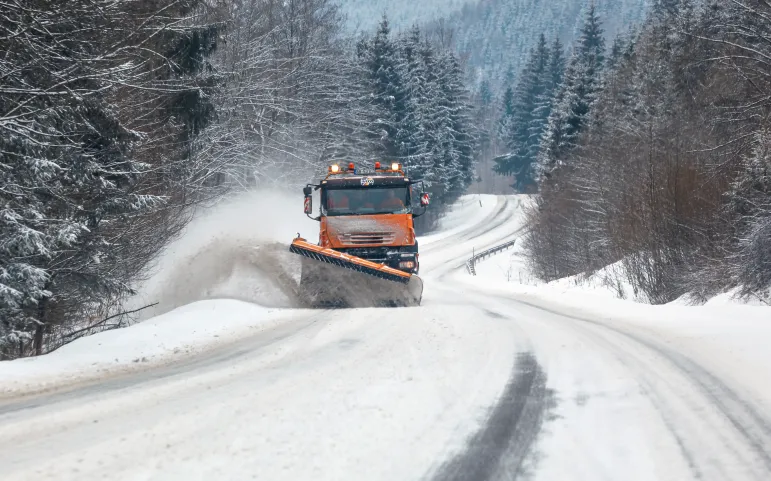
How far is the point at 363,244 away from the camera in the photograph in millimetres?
15828

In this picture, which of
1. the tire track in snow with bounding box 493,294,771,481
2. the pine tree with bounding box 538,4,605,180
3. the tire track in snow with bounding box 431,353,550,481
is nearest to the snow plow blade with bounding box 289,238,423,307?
the tire track in snow with bounding box 493,294,771,481

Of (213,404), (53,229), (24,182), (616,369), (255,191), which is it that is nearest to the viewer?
(213,404)

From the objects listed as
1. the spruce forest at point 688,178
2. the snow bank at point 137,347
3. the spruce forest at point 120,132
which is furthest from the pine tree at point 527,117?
the snow bank at point 137,347

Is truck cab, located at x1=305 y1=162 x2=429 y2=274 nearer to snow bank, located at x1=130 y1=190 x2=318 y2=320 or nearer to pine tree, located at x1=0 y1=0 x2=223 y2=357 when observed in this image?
snow bank, located at x1=130 y1=190 x2=318 y2=320

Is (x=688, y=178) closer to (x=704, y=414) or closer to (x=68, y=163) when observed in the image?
(x=704, y=414)

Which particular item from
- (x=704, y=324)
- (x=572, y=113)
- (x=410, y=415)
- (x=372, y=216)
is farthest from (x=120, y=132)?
(x=572, y=113)

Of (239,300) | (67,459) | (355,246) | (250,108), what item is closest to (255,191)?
(250,108)

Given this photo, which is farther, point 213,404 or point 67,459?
point 213,404

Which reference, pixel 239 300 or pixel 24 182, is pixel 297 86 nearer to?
pixel 239 300

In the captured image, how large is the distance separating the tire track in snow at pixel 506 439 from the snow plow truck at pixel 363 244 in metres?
7.67

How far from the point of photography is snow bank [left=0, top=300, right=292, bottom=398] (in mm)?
6672

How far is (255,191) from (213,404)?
81.8ft

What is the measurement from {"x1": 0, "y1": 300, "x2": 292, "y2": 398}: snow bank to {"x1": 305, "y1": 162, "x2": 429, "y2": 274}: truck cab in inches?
150

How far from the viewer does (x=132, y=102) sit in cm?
1395
